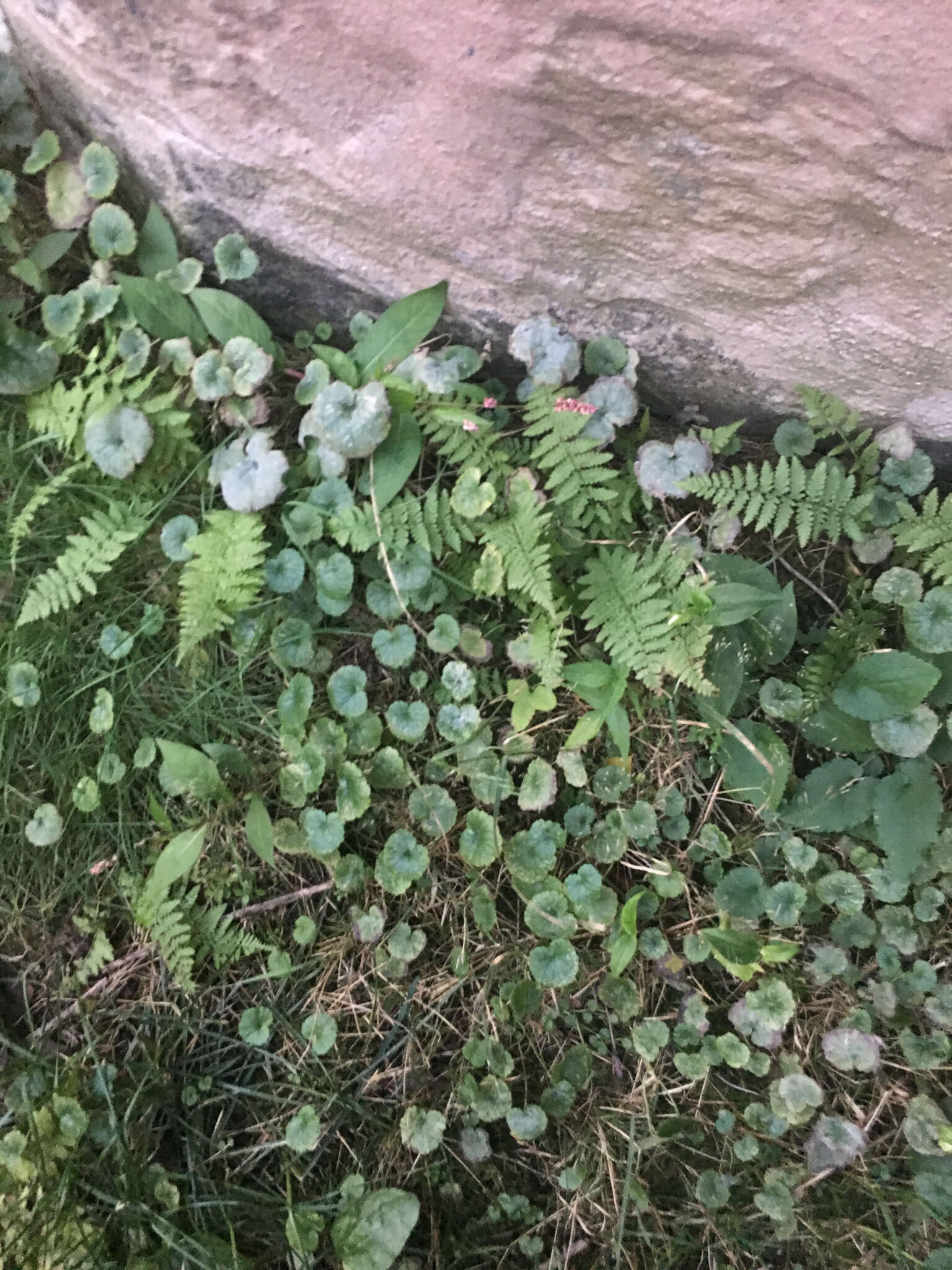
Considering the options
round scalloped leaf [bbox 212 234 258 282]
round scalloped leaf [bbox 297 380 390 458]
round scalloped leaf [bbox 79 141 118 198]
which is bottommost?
round scalloped leaf [bbox 297 380 390 458]

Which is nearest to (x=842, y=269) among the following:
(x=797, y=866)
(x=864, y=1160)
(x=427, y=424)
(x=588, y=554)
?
(x=588, y=554)

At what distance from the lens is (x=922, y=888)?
6.98ft

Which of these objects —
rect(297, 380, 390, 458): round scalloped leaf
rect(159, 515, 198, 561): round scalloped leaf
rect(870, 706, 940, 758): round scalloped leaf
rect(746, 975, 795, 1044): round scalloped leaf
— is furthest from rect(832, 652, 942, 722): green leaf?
rect(159, 515, 198, 561): round scalloped leaf

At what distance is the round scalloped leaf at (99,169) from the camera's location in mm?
2141

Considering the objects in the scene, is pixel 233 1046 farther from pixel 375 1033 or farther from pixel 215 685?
pixel 215 685

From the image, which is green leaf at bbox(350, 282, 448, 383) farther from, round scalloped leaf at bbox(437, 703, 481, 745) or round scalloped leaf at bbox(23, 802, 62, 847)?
round scalloped leaf at bbox(23, 802, 62, 847)

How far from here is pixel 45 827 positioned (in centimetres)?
222

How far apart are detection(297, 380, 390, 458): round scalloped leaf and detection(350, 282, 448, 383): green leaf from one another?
0.08 meters

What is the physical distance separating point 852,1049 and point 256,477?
2.10 metres

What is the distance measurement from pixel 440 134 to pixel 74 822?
1.98 metres

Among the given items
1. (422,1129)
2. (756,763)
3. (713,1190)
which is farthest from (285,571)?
(713,1190)

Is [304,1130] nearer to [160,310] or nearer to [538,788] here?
[538,788]

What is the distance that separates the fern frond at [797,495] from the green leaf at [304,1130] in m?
1.83

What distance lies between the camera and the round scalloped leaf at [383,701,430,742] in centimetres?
215
